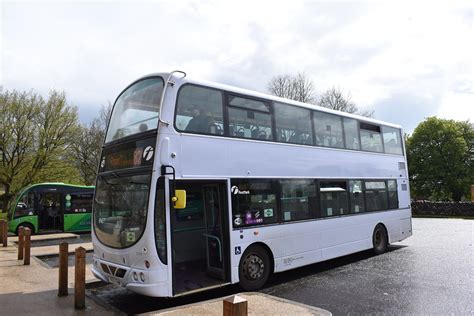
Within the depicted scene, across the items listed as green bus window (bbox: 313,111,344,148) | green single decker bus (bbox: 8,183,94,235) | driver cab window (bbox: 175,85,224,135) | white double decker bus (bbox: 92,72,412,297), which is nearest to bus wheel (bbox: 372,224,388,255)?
white double decker bus (bbox: 92,72,412,297)

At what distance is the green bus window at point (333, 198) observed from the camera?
31.3ft

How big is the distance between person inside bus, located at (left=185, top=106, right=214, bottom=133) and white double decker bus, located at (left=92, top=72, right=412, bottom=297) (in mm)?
20

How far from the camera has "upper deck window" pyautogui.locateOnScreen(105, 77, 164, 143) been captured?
683 cm

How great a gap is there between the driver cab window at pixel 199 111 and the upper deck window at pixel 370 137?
566cm

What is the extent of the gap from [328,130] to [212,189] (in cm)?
421

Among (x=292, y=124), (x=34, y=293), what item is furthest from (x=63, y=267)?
(x=292, y=124)

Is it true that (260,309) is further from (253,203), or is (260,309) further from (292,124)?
(292,124)

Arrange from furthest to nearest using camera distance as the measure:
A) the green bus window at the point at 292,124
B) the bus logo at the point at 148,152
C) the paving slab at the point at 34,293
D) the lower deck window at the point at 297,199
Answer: the green bus window at the point at 292,124 → the lower deck window at the point at 297,199 → the bus logo at the point at 148,152 → the paving slab at the point at 34,293

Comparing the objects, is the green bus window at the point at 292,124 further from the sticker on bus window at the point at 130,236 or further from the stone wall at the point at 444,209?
the stone wall at the point at 444,209

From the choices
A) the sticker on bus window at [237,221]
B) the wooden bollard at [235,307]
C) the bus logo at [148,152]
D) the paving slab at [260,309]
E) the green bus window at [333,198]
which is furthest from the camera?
the green bus window at [333,198]

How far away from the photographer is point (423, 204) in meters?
32.6

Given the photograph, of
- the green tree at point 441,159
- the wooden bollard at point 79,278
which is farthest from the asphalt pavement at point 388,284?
the green tree at point 441,159

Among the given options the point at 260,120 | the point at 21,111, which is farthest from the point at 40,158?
the point at 260,120

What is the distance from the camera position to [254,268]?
25.1ft
